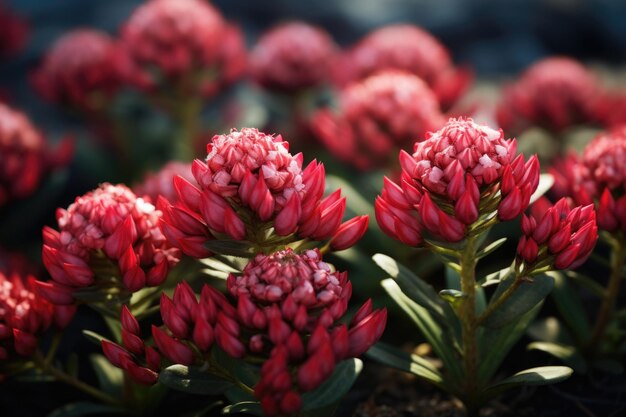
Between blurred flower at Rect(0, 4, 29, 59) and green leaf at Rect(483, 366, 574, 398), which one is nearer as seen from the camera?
green leaf at Rect(483, 366, 574, 398)

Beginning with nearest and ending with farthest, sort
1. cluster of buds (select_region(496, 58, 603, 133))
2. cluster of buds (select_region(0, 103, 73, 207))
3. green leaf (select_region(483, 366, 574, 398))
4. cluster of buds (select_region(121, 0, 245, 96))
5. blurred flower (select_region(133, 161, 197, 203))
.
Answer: green leaf (select_region(483, 366, 574, 398)) → blurred flower (select_region(133, 161, 197, 203)) → cluster of buds (select_region(0, 103, 73, 207)) → cluster of buds (select_region(121, 0, 245, 96)) → cluster of buds (select_region(496, 58, 603, 133))

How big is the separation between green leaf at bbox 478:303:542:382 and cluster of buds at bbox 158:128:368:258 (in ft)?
1.77

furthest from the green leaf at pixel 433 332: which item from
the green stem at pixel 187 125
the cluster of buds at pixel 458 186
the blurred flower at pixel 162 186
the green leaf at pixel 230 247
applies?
the green stem at pixel 187 125

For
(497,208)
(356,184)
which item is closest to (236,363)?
(497,208)

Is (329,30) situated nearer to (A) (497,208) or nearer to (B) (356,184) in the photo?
(B) (356,184)

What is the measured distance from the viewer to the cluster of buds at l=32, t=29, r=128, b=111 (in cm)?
314

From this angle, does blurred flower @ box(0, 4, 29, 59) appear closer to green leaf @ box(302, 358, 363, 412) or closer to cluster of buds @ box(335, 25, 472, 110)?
cluster of buds @ box(335, 25, 472, 110)

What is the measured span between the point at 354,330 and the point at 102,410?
854 mm

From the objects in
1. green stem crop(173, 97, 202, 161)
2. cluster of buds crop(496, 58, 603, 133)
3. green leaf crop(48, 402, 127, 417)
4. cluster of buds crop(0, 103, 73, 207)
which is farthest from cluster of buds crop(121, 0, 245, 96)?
green leaf crop(48, 402, 127, 417)

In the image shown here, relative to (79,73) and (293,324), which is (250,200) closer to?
(293,324)

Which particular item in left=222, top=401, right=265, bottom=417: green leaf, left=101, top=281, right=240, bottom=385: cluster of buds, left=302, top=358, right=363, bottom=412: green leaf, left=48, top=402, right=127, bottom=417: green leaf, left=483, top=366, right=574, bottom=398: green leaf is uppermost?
left=101, top=281, right=240, bottom=385: cluster of buds

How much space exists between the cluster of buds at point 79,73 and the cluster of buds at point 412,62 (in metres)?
1.09

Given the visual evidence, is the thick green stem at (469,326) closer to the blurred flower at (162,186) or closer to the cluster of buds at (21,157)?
the blurred flower at (162,186)

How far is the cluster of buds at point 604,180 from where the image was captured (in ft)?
5.72
